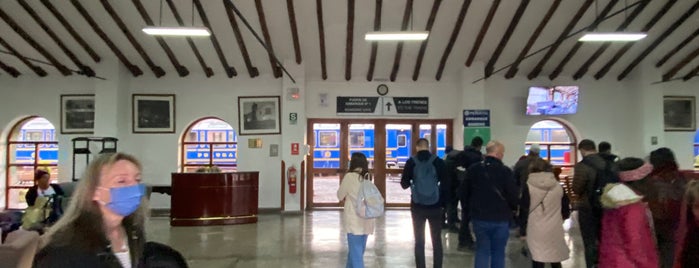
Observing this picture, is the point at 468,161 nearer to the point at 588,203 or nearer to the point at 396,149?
the point at 588,203

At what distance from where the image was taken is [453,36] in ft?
32.1

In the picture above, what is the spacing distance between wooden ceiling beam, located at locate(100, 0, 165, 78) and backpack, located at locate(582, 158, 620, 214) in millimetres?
8567

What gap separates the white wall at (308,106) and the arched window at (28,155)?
291mm

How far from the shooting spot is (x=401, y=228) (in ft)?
28.6

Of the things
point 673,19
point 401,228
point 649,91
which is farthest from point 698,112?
point 401,228

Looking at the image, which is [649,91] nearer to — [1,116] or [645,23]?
[645,23]

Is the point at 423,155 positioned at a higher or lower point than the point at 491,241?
higher

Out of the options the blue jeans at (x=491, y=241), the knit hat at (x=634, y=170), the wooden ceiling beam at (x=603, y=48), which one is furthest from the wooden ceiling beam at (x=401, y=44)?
the knit hat at (x=634, y=170)

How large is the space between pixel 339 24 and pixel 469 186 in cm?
639

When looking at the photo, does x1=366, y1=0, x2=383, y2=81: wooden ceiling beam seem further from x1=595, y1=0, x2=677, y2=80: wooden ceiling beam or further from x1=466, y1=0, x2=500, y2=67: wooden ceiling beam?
x1=595, y1=0, x2=677, y2=80: wooden ceiling beam

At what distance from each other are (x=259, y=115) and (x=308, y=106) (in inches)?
47.8

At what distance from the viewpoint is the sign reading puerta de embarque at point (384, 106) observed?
11.6 m

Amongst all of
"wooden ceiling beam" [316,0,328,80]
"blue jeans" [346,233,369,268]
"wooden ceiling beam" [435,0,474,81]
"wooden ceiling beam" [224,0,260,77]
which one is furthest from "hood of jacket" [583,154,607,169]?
A: "wooden ceiling beam" [224,0,260,77]

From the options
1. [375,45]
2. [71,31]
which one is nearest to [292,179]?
[375,45]
